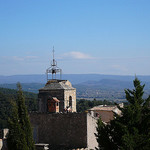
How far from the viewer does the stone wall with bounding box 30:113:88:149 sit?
20.9m

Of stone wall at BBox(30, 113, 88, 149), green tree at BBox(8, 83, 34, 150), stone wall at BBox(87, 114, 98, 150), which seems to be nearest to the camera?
green tree at BBox(8, 83, 34, 150)

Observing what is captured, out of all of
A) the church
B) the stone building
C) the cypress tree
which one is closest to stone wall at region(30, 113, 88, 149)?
the church

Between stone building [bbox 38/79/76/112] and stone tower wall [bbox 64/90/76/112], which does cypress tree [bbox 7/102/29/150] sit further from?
stone tower wall [bbox 64/90/76/112]

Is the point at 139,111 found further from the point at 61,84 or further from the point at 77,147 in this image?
the point at 61,84

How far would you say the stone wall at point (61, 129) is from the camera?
2094 cm

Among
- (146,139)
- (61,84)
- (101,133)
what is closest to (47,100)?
(61,84)

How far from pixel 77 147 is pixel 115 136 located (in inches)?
174

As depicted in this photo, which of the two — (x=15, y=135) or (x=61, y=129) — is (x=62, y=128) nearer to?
(x=61, y=129)

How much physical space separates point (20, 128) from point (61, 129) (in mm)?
5443

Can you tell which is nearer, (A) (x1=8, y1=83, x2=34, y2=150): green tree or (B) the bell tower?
(A) (x1=8, y1=83, x2=34, y2=150): green tree

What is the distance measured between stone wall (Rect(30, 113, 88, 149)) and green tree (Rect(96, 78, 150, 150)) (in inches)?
Result: 131

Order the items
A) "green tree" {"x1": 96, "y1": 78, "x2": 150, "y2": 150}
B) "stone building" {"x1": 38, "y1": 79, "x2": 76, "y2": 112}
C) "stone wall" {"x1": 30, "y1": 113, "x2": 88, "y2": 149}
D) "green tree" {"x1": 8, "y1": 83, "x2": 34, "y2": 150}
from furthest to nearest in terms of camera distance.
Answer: "stone building" {"x1": 38, "y1": 79, "x2": 76, "y2": 112}, "stone wall" {"x1": 30, "y1": 113, "x2": 88, "y2": 149}, "green tree" {"x1": 8, "y1": 83, "x2": 34, "y2": 150}, "green tree" {"x1": 96, "y1": 78, "x2": 150, "y2": 150}

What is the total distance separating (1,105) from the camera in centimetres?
7806

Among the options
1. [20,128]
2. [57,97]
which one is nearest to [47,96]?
[57,97]
